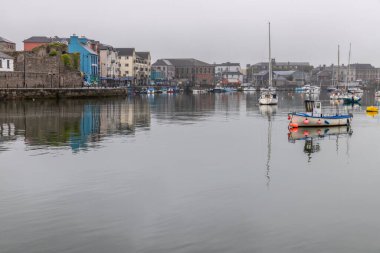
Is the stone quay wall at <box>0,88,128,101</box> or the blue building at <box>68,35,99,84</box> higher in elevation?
the blue building at <box>68,35,99,84</box>

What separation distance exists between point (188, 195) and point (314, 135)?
2093 centimetres

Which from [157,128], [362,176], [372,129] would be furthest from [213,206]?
[372,129]

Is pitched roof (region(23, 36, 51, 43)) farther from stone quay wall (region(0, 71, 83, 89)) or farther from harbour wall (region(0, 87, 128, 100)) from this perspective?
harbour wall (region(0, 87, 128, 100))

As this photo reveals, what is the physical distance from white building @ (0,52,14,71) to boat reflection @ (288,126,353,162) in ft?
211

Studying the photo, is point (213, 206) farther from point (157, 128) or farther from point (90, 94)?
point (90, 94)

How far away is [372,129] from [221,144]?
17.8 m

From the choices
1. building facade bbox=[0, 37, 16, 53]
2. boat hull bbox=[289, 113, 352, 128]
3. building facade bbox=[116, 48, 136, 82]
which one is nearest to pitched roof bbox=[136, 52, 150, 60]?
building facade bbox=[116, 48, 136, 82]

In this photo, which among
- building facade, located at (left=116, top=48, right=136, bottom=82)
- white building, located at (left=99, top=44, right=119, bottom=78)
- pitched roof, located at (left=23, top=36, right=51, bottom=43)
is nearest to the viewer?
pitched roof, located at (left=23, top=36, right=51, bottom=43)

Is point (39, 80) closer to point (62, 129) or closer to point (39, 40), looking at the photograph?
point (39, 40)

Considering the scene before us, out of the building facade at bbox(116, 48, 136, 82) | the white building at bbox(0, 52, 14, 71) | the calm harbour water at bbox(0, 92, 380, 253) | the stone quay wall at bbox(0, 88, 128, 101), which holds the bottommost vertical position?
the calm harbour water at bbox(0, 92, 380, 253)

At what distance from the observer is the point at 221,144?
104 feet

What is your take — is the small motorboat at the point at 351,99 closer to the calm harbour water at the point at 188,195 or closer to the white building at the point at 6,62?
the white building at the point at 6,62

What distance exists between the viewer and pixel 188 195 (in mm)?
17797

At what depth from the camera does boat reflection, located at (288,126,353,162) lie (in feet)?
99.5
